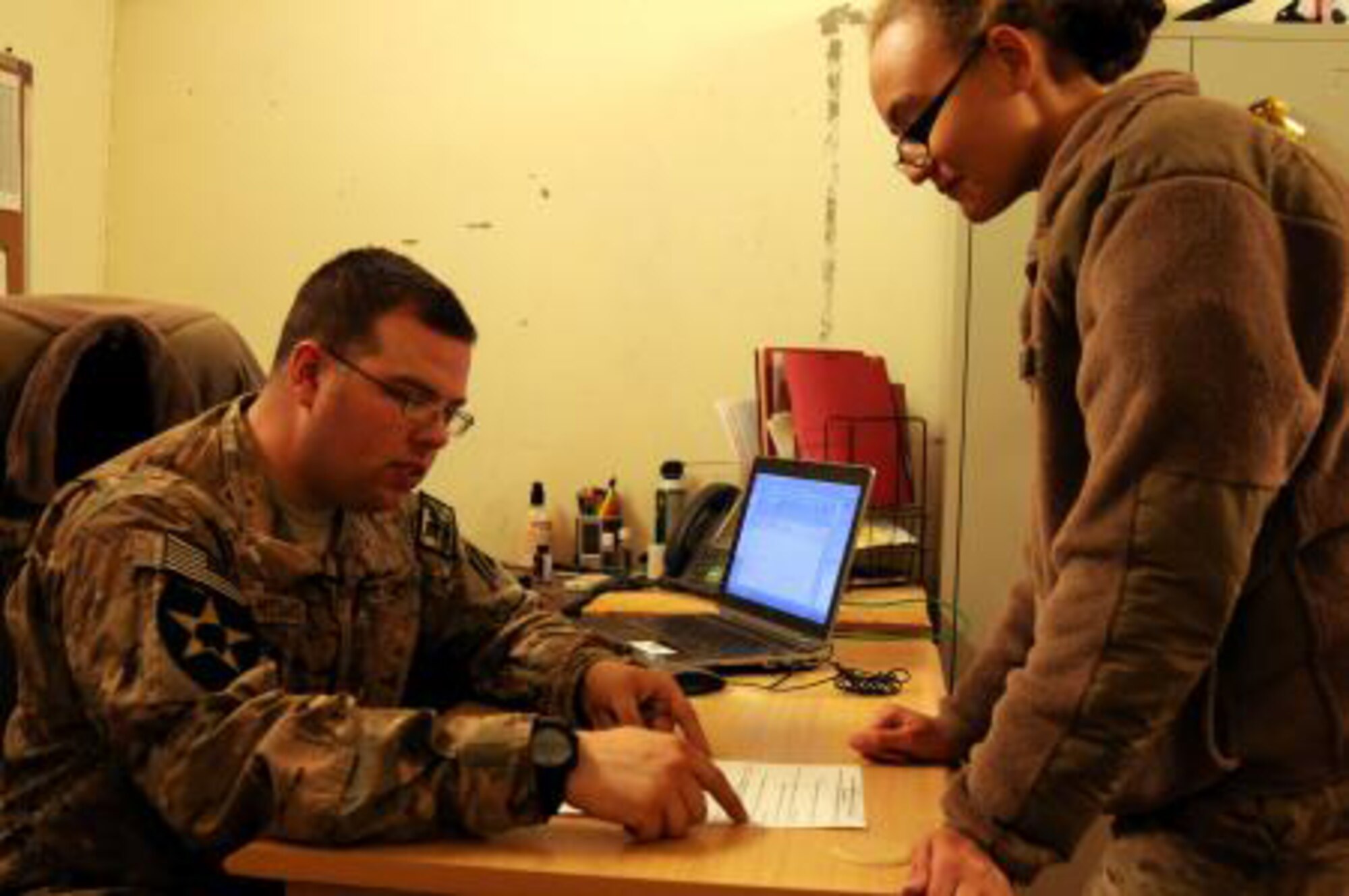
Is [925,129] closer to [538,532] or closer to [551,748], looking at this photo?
[551,748]

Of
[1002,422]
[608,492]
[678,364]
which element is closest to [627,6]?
[678,364]

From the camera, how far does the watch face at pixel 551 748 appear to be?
1.17 m

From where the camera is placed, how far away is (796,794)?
132 centimetres

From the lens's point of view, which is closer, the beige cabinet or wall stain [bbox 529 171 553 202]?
the beige cabinet

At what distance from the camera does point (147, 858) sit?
4.29 ft

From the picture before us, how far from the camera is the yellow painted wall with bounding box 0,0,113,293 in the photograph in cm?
296

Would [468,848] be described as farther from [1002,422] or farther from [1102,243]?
[1002,422]

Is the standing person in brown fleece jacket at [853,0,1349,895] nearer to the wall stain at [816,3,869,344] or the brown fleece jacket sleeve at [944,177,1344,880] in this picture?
the brown fleece jacket sleeve at [944,177,1344,880]

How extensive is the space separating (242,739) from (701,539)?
1.59 metres

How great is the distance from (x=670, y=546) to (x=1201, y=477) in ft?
6.00

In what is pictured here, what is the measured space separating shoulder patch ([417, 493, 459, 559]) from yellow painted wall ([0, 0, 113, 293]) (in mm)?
1713

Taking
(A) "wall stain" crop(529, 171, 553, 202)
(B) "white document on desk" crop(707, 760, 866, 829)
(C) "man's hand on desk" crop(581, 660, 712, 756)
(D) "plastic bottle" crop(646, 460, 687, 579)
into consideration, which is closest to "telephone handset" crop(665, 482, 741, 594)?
(D) "plastic bottle" crop(646, 460, 687, 579)

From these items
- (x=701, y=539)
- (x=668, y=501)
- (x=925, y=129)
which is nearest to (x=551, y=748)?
(x=925, y=129)

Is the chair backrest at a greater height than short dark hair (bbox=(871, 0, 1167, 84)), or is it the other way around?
short dark hair (bbox=(871, 0, 1167, 84))
